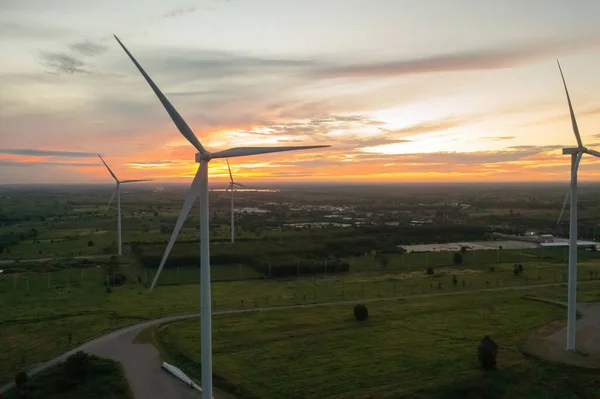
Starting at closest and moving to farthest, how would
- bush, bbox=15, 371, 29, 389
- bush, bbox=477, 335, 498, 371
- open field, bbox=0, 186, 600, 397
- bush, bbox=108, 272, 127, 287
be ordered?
bush, bbox=15, 371, 29, 389 < bush, bbox=477, 335, 498, 371 < open field, bbox=0, 186, 600, 397 < bush, bbox=108, 272, 127, 287

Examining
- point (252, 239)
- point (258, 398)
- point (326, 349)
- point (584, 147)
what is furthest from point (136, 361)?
point (252, 239)

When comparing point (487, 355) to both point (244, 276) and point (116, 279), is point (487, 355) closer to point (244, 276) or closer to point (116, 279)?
point (244, 276)

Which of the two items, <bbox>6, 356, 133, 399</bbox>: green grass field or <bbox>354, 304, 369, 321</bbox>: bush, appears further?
<bbox>354, 304, 369, 321</bbox>: bush

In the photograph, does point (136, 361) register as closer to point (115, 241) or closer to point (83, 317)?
point (83, 317)

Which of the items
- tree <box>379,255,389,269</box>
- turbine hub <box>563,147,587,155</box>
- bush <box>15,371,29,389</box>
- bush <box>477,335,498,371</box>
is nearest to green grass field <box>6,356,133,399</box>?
bush <box>15,371,29,389</box>

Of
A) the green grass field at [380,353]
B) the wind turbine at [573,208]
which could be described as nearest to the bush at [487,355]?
the green grass field at [380,353]

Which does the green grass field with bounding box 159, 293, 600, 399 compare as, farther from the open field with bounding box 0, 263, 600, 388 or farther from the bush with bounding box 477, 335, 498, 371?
the open field with bounding box 0, 263, 600, 388

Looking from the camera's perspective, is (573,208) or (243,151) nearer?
(243,151)

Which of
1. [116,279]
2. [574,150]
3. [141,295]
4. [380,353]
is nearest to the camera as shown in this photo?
[574,150]

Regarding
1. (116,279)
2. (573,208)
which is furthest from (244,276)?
(573,208)
